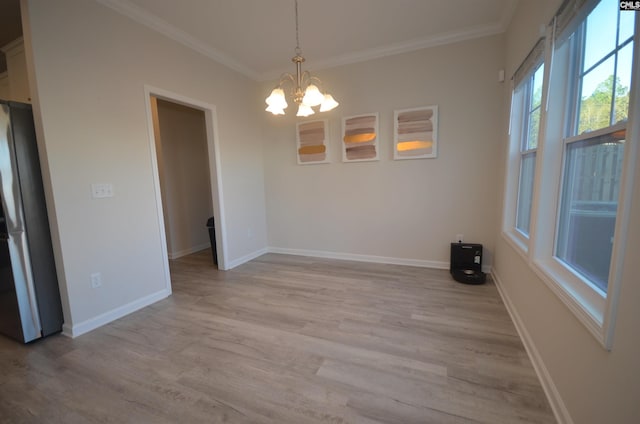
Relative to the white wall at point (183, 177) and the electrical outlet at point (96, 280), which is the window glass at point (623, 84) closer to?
the electrical outlet at point (96, 280)

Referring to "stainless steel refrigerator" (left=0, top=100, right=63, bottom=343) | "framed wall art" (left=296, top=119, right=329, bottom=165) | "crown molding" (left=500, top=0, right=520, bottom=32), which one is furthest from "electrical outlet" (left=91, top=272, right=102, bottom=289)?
"crown molding" (left=500, top=0, right=520, bottom=32)

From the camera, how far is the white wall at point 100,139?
1.97 m

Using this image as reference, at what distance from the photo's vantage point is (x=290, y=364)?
1.76 meters

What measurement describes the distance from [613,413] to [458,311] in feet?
4.72

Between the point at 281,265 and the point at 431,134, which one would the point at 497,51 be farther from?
the point at 281,265

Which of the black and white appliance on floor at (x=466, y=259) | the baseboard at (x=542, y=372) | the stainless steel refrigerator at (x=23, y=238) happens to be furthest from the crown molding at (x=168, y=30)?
the baseboard at (x=542, y=372)

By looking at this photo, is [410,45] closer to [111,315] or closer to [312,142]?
[312,142]

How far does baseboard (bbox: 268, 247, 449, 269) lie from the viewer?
3.47 m

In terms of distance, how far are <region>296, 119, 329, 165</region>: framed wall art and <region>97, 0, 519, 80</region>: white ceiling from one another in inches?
34.8

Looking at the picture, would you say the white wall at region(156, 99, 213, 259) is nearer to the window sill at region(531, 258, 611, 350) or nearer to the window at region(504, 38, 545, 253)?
the window at region(504, 38, 545, 253)

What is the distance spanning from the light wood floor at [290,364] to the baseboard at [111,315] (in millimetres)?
69

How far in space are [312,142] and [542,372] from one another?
3.37m

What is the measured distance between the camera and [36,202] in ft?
6.64

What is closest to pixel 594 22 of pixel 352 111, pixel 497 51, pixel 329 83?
pixel 497 51
